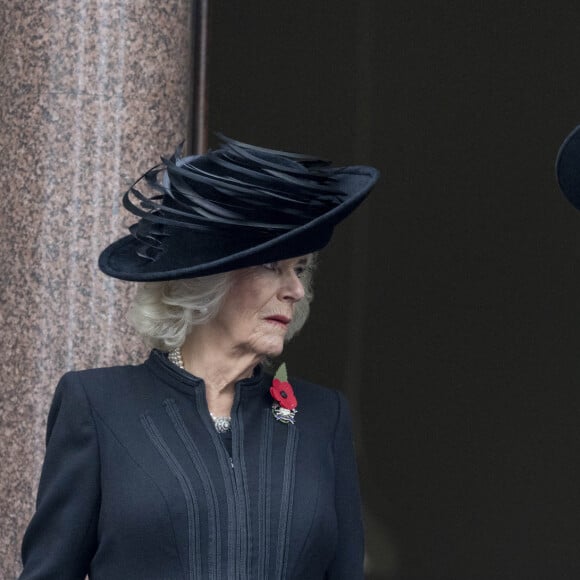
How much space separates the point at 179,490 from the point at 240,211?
661mm

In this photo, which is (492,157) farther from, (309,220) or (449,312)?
(309,220)

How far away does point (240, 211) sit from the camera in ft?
11.3

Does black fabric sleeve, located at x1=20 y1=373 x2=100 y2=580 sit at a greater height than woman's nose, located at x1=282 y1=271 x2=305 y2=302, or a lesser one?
lesser

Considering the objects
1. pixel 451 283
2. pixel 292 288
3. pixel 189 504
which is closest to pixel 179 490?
pixel 189 504

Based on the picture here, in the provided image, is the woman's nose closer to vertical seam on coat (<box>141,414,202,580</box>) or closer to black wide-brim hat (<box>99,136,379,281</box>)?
black wide-brim hat (<box>99,136,379,281</box>)

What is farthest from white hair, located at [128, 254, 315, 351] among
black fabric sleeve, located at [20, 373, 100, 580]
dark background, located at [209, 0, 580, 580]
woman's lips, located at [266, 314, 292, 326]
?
dark background, located at [209, 0, 580, 580]

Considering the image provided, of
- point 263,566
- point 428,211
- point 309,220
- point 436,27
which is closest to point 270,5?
point 436,27

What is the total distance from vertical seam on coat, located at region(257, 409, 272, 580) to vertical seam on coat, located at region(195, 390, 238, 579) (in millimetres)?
62

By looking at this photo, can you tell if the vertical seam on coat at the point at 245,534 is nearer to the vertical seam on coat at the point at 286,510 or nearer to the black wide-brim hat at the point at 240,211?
the vertical seam on coat at the point at 286,510

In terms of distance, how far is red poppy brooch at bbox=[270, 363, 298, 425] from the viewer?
143 inches

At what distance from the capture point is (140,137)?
495cm

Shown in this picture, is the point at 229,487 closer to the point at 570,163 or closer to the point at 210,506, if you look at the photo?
the point at 210,506

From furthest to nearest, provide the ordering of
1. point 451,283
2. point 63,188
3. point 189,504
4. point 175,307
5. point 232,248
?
1. point 451,283
2. point 63,188
3. point 175,307
4. point 232,248
5. point 189,504

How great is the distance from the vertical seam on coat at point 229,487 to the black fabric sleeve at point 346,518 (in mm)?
Result: 327
